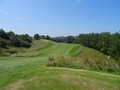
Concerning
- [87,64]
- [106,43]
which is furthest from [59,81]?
[106,43]

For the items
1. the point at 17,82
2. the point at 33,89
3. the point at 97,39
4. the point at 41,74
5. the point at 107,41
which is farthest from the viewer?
the point at 97,39

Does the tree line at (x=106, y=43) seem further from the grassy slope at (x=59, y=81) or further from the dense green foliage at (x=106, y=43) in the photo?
the grassy slope at (x=59, y=81)

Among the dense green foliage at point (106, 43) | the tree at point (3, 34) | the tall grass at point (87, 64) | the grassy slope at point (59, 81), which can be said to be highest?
the tree at point (3, 34)

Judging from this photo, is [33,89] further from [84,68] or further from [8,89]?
[84,68]

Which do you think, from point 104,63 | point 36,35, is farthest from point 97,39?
point 104,63

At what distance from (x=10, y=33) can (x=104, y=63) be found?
46.5m

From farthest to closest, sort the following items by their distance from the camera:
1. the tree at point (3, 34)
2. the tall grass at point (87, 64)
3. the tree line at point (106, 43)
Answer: the tree at point (3, 34) < the tree line at point (106, 43) < the tall grass at point (87, 64)

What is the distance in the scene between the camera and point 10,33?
59062 millimetres

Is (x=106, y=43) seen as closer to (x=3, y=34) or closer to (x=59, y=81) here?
(x=3, y=34)

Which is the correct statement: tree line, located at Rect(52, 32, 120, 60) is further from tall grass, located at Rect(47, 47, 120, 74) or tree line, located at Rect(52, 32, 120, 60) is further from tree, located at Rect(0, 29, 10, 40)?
tall grass, located at Rect(47, 47, 120, 74)

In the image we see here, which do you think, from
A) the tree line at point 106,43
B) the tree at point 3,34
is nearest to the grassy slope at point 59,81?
the tree line at point 106,43

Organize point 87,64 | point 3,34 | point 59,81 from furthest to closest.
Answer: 1. point 3,34
2. point 87,64
3. point 59,81

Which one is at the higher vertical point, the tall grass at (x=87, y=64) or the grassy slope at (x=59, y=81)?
the tall grass at (x=87, y=64)

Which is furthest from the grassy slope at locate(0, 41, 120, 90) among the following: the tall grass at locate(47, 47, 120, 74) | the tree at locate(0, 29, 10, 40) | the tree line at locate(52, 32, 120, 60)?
the tree at locate(0, 29, 10, 40)
